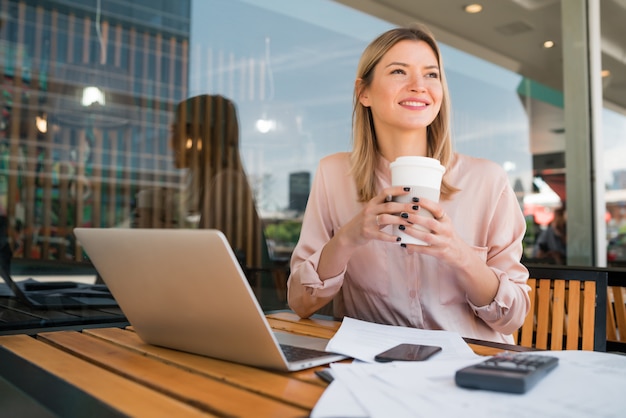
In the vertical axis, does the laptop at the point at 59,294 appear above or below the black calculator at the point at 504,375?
below

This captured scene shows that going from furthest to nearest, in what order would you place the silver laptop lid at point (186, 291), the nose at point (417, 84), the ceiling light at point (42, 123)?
the ceiling light at point (42, 123) < the nose at point (417, 84) < the silver laptop lid at point (186, 291)

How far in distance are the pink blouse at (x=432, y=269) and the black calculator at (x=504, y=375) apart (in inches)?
20.7

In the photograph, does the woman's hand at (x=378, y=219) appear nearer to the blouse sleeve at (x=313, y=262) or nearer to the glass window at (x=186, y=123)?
the blouse sleeve at (x=313, y=262)

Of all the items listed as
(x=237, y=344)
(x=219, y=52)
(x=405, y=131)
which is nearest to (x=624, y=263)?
(x=219, y=52)

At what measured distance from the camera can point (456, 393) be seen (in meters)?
0.60

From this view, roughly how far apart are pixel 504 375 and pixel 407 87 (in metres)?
0.87

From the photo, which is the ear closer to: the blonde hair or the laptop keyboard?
the blonde hair

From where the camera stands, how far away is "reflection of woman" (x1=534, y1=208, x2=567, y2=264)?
3958 mm

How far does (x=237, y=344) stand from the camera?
2.49 ft

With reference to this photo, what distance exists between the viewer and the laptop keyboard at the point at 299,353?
788 millimetres

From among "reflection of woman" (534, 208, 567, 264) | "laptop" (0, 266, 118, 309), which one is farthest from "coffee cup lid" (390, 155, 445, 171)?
"reflection of woman" (534, 208, 567, 264)

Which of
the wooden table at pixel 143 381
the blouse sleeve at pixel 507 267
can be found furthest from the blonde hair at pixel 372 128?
the wooden table at pixel 143 381

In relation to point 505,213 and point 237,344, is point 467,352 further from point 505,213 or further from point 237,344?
point 505,213

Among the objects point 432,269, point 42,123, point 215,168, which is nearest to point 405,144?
point 432,269
